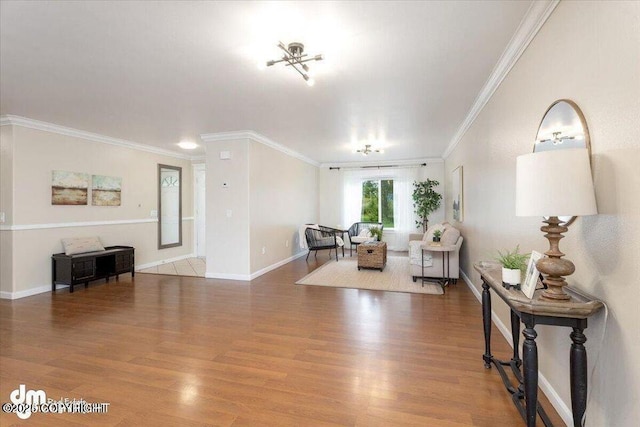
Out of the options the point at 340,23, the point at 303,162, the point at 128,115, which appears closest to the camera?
the point at 340,23

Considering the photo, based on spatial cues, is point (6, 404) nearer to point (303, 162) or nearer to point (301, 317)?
point (301, 317)

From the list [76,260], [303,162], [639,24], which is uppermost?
[303,162]

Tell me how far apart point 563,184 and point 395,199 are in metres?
7.15

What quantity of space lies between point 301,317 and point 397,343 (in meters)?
1.12

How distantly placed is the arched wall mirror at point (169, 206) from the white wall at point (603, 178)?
6.70 metres

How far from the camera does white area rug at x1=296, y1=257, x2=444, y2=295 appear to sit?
14.9ft

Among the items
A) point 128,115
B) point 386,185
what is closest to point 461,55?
point 128,115

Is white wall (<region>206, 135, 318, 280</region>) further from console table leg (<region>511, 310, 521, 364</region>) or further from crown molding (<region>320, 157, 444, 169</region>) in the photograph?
console table leg (<region>511, 310, 521, 364</region>)

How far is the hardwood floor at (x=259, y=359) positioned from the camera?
184 centimetres

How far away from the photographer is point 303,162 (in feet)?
25.5

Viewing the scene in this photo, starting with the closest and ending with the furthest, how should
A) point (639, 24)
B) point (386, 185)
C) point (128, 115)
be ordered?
point (639, 24)
point (128, 115)
point (386, 185)

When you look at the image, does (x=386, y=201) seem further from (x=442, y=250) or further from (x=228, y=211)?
(x=228, y=211)

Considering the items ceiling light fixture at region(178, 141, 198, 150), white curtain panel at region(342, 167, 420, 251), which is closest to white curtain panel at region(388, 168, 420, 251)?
white curtain panel at region(342, 167, 420, 251)

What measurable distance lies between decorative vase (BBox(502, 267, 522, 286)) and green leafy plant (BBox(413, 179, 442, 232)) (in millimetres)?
6249
